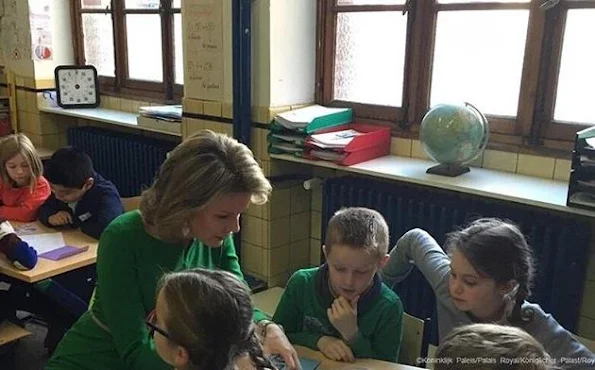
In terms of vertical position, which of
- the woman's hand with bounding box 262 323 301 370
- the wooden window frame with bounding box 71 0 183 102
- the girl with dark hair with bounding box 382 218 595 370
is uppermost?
the wooden window frame with bounding box 71 0 183 102

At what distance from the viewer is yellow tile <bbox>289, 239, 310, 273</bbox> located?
11.3 ft

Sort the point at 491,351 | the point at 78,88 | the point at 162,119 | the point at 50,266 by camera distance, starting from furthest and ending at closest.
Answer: the point at 78,88, the point at 162,119, the point at 50,266, the point at 491,351

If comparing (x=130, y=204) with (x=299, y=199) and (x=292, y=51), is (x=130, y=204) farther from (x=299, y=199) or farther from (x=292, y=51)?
(x=292, y=51)

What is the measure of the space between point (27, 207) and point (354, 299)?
1.91 m

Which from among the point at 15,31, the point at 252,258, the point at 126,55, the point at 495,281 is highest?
the point at 15,31

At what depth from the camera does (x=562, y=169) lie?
8.32 ft

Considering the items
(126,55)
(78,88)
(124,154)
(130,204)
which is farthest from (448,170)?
(78,88)

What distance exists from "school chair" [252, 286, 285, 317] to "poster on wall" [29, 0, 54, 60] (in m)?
2.76

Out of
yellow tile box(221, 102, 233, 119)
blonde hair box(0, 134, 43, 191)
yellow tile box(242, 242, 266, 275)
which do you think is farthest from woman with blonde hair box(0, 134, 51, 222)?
yellow tile box(242, 242, 266, 275)

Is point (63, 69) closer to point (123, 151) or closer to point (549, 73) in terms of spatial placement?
point (123, 151)

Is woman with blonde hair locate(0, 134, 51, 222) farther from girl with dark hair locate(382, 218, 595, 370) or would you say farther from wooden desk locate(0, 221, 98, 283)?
girl with dark hair locate(382, 218, 595, 370)

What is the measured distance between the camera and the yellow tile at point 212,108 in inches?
133

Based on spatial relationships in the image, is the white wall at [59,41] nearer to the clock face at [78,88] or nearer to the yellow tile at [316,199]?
the clock face at [78,88]

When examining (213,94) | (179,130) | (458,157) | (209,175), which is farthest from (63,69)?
(209,175)
